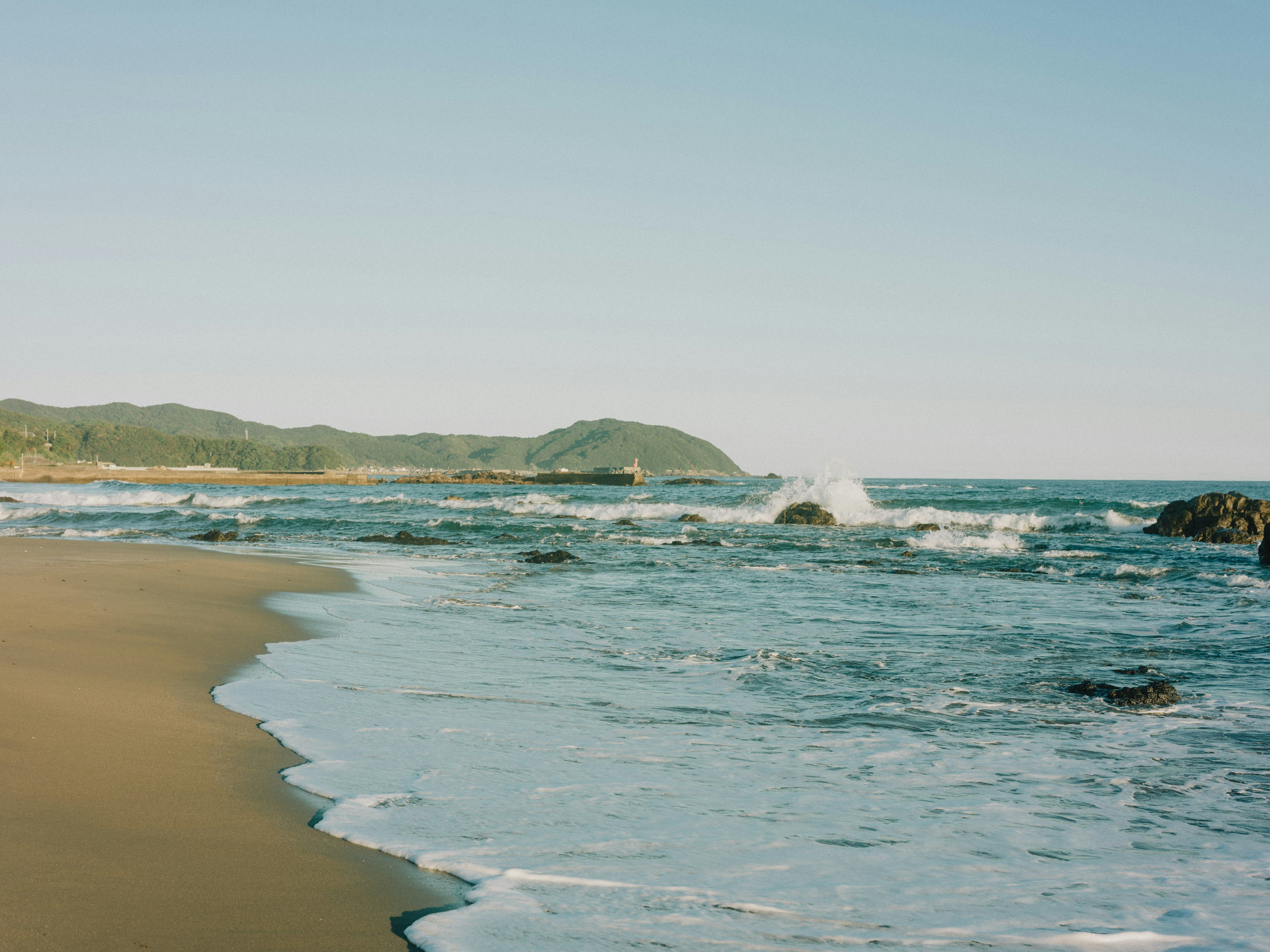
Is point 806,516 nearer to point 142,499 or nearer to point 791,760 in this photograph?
point 791,760

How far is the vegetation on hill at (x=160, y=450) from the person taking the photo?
150 m

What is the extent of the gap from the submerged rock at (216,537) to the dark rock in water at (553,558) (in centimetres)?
1002

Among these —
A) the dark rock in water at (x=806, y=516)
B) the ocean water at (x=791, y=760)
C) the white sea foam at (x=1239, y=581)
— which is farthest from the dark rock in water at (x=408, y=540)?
the white sea foam at (x=1239, y=581)

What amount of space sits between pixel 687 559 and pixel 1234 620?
10767mm

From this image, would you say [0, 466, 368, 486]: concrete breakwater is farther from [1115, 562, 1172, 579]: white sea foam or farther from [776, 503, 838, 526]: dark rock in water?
[1115, 562, 1172, 579]: white sea foam

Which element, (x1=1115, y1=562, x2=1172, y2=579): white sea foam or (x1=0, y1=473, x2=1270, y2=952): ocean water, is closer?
(x1=0, y1=473, x2=1270, y2=952): ocean water

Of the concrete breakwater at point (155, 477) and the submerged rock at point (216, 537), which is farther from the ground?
the concrete breakwater at point (155, 477)

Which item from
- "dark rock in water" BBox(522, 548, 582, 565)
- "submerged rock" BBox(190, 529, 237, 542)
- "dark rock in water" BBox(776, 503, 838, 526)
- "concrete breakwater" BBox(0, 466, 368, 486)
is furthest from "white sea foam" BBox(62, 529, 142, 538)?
"concrete breakwater" BBox(0, 466, 368, 486)

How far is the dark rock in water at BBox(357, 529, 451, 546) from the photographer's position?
23.7 m

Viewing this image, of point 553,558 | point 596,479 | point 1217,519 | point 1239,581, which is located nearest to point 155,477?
point 596,479

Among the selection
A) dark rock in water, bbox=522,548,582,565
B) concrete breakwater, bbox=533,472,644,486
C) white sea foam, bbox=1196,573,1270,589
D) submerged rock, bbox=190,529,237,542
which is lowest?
submerged rock, bbox=190,529,237,542

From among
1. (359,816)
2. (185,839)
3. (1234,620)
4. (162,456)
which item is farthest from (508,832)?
(162,456)

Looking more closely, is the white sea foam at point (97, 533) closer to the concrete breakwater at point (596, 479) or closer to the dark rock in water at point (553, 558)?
the dark rock in water at point (553, 558)

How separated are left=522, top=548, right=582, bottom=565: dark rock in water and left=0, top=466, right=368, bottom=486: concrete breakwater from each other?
6509cm
